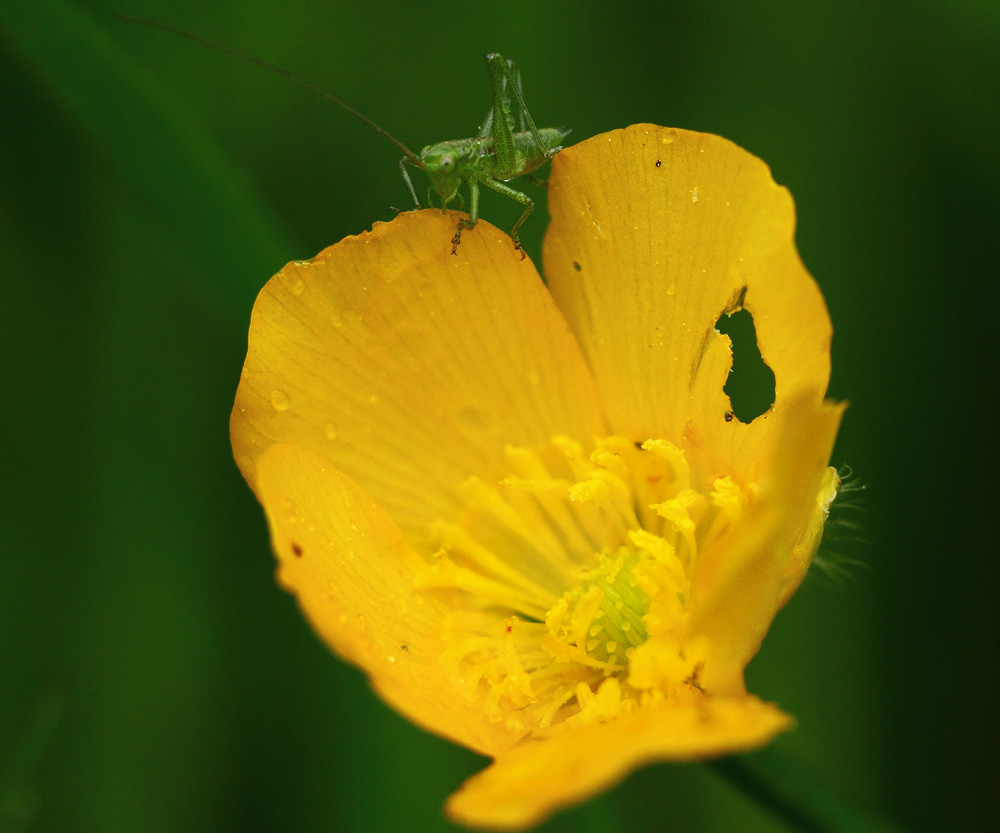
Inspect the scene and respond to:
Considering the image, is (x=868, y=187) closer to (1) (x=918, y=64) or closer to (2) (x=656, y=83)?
(1) (x=918, y=64)

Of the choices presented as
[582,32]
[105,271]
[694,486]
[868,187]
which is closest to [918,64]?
[868,187]

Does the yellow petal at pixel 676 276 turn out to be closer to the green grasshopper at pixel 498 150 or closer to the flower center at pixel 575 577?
the flower center at pixel 575 577

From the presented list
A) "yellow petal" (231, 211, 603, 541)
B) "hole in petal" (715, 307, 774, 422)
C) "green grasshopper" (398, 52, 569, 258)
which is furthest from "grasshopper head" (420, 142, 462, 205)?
"hole in petal" (715, 307, 774, 422)

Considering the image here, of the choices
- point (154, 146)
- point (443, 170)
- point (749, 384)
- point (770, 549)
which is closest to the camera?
point (770, 549)

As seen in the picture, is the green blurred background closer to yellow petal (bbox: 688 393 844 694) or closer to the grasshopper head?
the grasshopper head

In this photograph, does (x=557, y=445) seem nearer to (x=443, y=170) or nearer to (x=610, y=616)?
(x=610, y=616)

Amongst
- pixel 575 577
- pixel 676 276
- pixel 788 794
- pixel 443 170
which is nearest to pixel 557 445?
pixel 575 577
